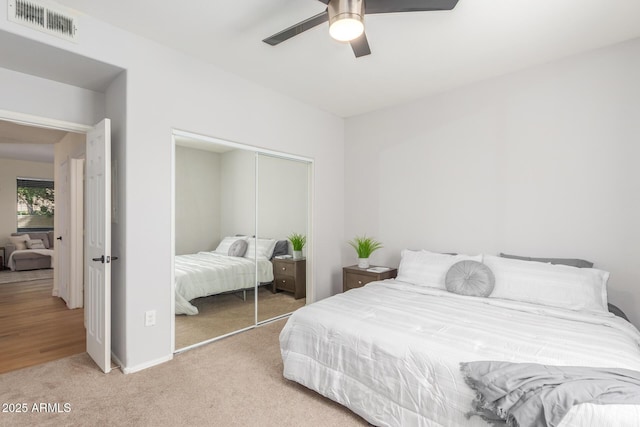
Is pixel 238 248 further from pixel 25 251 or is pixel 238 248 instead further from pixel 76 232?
pixel 25 251

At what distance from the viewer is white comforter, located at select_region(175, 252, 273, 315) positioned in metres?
3.00

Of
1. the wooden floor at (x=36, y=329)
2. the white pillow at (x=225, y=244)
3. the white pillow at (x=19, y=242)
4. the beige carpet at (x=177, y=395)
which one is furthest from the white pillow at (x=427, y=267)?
the white pillow at (x=19, y=242)

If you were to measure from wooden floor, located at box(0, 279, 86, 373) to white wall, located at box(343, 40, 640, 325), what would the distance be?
11.7ft

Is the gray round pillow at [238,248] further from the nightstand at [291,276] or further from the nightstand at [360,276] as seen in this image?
the nightstand at [360,276]

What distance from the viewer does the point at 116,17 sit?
2365mm

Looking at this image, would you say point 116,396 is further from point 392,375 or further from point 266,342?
point 392,375

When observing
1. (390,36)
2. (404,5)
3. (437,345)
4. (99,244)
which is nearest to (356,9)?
(404,5)

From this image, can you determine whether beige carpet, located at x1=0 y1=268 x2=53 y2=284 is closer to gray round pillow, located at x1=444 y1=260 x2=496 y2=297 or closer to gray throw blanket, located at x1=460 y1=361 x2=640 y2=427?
gray round pillow, located at x1=444 y1=260 x2=496 y2=297

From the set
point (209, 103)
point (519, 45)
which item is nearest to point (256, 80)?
point (209, 103)

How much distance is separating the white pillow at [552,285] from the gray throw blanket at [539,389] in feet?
3.40

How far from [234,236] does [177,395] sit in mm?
1594

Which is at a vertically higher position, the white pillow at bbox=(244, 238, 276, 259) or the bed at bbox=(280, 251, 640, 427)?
the white pillow at bbox=(244, 238, 276, 259)

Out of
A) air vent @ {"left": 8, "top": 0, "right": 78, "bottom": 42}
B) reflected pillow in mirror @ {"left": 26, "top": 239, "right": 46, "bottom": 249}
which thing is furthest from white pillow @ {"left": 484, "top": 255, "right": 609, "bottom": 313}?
reflected pillow in mirror @ {"left": 26, "top": 239, "right": 46, "bottom": 249}

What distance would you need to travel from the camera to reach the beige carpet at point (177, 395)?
1.98 meters
